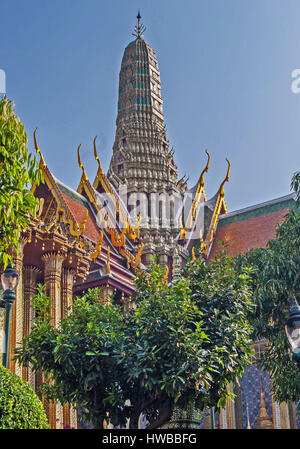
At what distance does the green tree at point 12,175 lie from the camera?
9887 millimetres

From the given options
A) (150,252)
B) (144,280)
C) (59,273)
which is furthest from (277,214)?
(144,280)

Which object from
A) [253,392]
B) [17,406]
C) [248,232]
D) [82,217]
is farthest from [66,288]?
[248,232]

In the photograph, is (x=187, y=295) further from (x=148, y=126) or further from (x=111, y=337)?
(x=148, y=126)

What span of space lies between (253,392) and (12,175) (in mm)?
22054

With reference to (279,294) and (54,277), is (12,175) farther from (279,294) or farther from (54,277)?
(54,277)

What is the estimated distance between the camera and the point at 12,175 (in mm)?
10055

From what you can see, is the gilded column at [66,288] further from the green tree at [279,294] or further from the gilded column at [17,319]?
the green tree at [279,294]

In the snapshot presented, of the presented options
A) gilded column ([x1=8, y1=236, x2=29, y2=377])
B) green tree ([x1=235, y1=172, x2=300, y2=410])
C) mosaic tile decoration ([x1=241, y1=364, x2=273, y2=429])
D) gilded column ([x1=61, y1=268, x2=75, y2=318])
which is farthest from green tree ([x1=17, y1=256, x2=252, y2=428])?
mosaic tile decoration ([x1=241, y1=364, x2=273, y2=429])

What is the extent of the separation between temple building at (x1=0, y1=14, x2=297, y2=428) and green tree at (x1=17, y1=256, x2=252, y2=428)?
8.09 metres

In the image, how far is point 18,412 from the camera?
323 inches

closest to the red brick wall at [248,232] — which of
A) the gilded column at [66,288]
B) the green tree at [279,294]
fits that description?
the gilded column at [66,288]

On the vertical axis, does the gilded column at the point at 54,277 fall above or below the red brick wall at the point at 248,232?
below

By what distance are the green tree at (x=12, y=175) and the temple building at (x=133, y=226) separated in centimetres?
982
